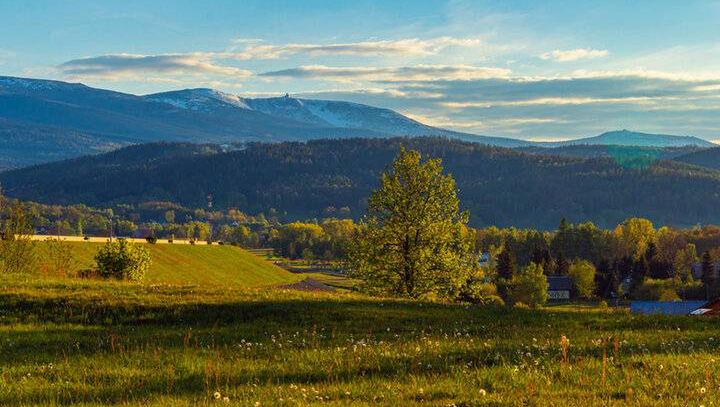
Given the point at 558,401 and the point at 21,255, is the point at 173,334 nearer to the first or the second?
the point at 558,401

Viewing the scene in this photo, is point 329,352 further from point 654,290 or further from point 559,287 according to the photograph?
point 559,287

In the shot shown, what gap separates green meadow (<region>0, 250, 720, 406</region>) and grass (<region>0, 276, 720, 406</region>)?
2.1 inches

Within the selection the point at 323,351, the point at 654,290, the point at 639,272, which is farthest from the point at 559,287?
the point at 323,351

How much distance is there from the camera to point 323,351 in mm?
18156

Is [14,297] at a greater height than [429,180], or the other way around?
[429,180]

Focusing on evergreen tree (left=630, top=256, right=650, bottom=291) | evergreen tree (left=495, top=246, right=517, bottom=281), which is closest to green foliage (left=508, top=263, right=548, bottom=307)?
evergreen tree (left=495, top=246, right=517, bottom=281)

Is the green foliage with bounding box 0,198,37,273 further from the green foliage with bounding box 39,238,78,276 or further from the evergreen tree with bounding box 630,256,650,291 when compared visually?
the evergreen tree with bounding box 630,256,650,291

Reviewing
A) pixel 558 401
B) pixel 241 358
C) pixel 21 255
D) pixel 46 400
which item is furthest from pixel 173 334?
pixel 21 255

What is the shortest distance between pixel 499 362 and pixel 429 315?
11.2 metres

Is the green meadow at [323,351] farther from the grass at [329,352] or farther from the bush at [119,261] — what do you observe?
the bush at [119,261]

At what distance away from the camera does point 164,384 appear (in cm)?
1455

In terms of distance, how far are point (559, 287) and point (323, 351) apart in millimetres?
179192

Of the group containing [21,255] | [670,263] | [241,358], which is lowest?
[670,263]

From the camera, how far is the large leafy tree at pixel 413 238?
192ft
